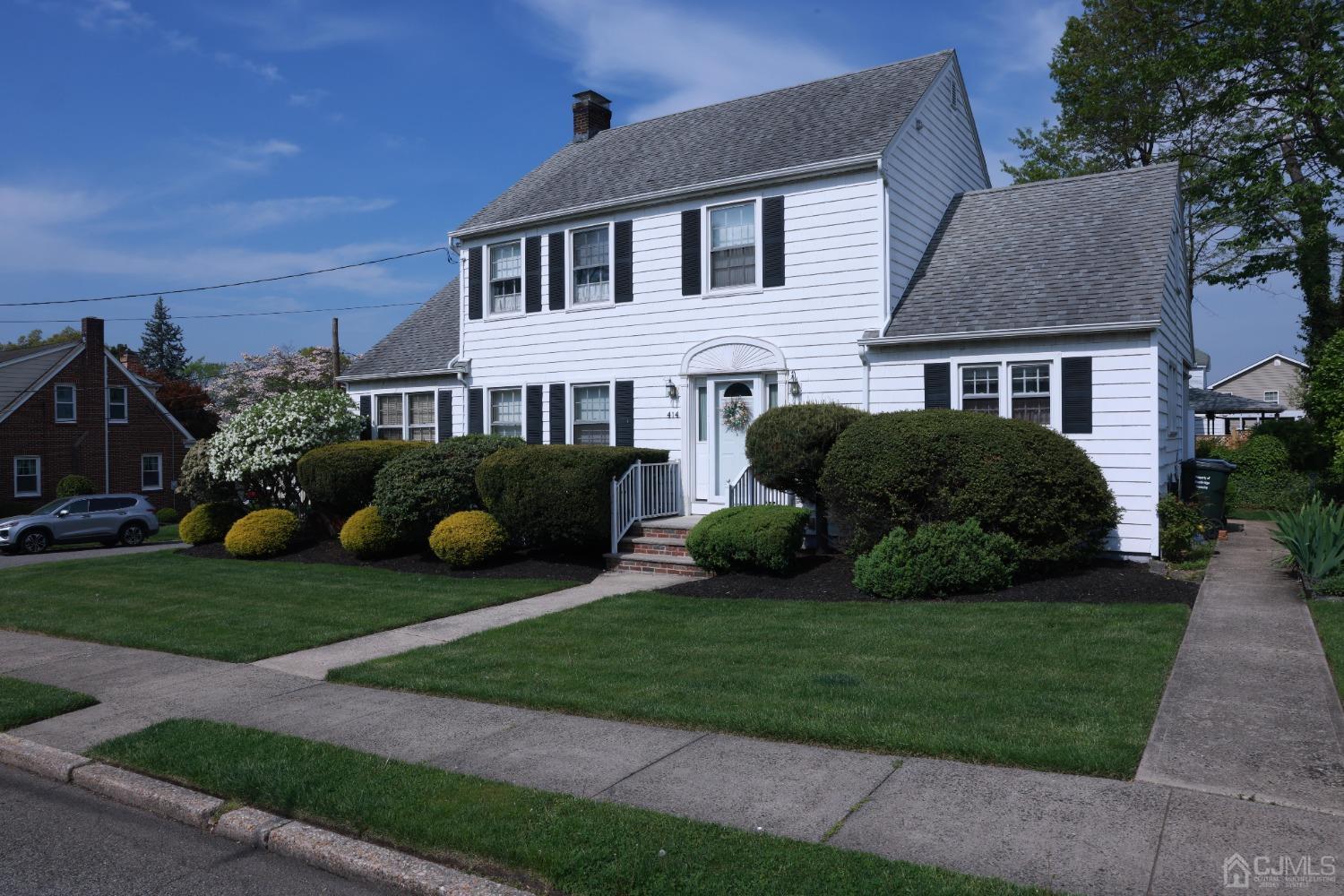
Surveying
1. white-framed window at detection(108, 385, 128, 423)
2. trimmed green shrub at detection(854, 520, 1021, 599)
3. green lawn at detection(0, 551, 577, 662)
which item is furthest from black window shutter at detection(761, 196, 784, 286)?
white-framed window at detection(108, 385, 128, 423)

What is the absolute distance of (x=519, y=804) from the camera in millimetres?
4809

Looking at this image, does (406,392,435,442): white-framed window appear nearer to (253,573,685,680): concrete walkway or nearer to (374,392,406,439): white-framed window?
(374,392,406,439): white-framed window

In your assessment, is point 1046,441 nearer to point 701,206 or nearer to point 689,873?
point 701,206

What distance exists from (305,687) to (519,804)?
3654 mm

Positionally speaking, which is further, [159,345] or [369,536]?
[159,345]

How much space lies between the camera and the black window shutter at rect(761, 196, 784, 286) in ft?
48.6

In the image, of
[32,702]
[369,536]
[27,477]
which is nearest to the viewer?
[32,702]

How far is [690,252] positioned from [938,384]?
4.87 meters

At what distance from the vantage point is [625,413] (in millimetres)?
16406

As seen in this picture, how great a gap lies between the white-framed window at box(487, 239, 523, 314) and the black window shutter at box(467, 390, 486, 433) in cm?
167

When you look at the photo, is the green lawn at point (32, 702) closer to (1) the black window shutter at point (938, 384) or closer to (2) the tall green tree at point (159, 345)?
(1) the black window shutter at point (938, 384)

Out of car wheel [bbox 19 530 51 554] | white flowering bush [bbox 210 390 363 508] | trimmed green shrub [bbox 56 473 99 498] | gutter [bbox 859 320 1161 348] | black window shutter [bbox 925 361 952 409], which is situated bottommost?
car wheel [bbox 19 530 51 554]

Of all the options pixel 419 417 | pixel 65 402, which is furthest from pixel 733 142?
pixel 65 402

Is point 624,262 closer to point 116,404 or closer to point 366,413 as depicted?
point 366,413
